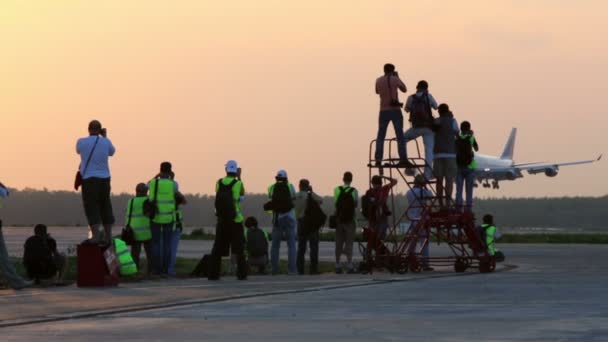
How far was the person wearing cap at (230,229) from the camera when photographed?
76.3 feet

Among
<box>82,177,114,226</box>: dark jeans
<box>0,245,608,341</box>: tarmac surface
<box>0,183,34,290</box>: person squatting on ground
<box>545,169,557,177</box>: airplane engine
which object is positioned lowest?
<box>0,245,608,341</box>: tarmac surface

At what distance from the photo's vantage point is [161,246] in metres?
24.3

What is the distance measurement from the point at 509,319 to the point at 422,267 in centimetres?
1298

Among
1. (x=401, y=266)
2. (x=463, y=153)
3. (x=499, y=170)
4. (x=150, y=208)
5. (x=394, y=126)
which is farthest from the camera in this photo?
(x=499, y=170)

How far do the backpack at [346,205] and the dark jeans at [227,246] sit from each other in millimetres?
3717

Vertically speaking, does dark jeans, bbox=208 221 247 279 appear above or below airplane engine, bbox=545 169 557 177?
below

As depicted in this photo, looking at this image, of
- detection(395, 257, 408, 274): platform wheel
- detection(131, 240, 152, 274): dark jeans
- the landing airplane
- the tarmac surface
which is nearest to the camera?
the tarmac surface

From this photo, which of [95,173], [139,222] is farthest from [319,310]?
[139,222]

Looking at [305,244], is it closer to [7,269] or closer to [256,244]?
[256,244]

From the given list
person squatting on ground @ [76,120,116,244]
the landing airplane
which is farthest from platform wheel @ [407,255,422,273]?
Answer: the landing airplane

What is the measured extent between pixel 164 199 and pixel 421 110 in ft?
19.0

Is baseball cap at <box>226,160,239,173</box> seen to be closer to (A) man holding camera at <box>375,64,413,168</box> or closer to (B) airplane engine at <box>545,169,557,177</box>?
(A) man holding camera at <box>375,64,413,168</box>

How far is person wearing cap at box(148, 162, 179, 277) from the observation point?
24172 mm

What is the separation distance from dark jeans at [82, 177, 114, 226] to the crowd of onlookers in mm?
15
